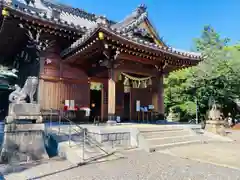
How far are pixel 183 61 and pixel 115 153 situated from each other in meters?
5.98

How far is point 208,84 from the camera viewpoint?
49.0 ft

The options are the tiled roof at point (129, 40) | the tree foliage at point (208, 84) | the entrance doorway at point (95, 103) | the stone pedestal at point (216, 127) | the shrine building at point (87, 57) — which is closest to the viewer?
the tiled roof at point (129, 40)

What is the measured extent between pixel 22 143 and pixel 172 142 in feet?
15.3

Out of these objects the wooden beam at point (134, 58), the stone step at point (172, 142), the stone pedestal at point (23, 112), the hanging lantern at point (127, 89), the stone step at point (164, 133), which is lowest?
the stone step at point (172, 142)

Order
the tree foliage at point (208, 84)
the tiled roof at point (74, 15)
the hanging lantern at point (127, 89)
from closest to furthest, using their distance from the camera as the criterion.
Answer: the hanging lantern at point (127, 89) → the tiled roof at point (74, 15) → the tree foliage at point (208, 84)

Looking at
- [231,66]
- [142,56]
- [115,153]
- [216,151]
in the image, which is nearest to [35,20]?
[142,56]

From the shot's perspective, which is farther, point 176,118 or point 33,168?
point 176,118

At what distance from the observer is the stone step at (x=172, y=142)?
6230 mm

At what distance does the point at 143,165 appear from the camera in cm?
462

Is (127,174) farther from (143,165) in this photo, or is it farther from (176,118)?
(176,118)

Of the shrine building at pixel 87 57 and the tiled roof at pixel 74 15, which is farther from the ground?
the tiled roof at pixel 74 15

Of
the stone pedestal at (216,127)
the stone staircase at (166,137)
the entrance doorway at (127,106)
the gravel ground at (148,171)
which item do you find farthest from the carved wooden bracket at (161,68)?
the gravel ground at (148,171)

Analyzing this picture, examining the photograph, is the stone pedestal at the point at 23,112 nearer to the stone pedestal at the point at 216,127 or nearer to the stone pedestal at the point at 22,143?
the stone pedestal at the point at 22,143

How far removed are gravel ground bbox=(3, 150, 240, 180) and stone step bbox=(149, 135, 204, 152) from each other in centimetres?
110
